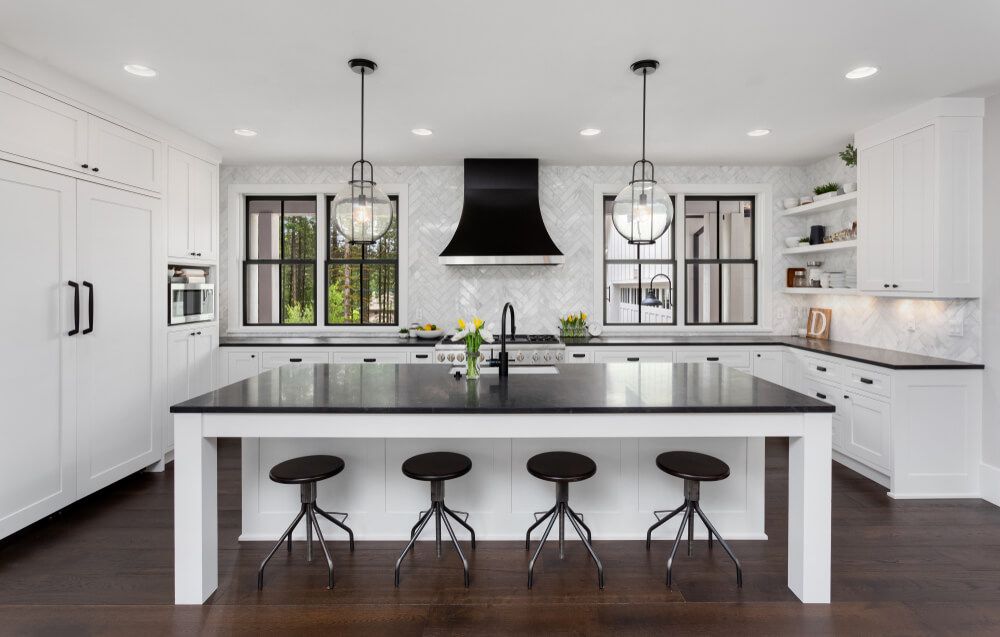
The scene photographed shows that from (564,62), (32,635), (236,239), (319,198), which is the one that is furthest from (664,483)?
(236,239)

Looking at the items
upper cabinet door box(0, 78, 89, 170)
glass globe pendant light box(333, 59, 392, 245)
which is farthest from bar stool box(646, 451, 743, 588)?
upper cabinet door box(0, 78, 89, 170)

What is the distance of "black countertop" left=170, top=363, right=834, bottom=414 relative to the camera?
7.39 ft

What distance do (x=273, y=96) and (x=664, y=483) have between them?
3538mm

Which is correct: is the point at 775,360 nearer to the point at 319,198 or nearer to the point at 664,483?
the point at 664,483

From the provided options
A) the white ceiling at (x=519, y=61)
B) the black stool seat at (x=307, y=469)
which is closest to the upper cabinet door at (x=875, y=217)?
the white ceiling at (x=519, y=61)

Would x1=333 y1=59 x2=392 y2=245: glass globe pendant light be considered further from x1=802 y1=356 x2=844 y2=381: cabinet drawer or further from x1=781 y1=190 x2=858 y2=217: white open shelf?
x1=781 y1=190 x2=858 y2=217: white open shelf

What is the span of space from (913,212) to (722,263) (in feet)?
6.69

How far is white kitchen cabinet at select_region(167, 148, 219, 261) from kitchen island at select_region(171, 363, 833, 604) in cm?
205

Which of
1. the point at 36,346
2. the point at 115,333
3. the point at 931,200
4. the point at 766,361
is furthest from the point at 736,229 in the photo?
the point at 36,346

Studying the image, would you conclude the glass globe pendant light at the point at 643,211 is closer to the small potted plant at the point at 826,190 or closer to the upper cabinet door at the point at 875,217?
the upper cabinet door at the point at 875,217

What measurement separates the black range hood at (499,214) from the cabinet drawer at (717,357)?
149 cm

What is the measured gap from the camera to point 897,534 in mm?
3023

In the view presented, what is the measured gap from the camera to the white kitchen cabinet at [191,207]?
4.25m

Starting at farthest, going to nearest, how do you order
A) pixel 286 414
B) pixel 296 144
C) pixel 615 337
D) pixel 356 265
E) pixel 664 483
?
pixel 356 265 < pixel 615 337 < pixel 296 144 < pixel 664 483 < pixel 286 414
